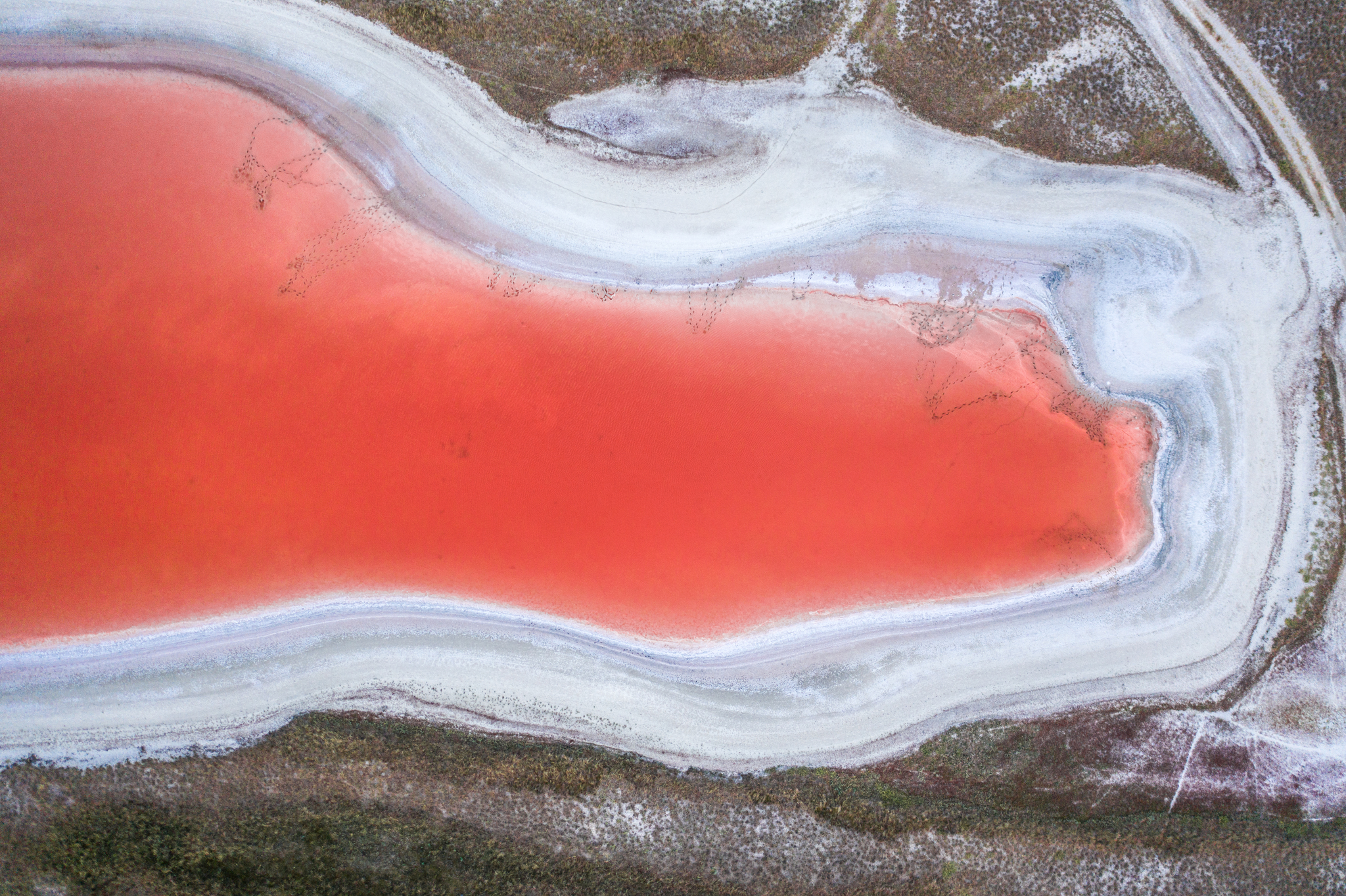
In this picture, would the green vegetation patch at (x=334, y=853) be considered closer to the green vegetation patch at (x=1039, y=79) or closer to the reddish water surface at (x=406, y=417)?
the reddish water surface at (x=406, y=417)

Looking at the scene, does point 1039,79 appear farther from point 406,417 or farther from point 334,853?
point 334,853

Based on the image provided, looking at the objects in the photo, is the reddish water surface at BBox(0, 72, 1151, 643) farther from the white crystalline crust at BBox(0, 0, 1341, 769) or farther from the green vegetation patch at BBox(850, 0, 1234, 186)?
the green vegetation patch at BBox(850, 0, 1234, 186)

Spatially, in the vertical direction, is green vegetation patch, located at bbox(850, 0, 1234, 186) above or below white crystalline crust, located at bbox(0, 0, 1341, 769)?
above

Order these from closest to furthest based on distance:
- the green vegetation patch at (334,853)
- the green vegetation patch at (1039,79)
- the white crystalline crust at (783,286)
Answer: the green vegetation patch at (334,853) < the green vegetation patch at (1039,79) < the white crystalline crust at (783,286)

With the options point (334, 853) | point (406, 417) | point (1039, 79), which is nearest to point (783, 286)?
point (1039, 79)

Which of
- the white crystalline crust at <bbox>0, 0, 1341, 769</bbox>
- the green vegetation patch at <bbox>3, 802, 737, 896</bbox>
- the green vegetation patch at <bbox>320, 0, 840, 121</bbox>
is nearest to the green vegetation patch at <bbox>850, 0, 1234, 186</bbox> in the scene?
the white crystalline crust at <bbox>0, 0, 1341, 769</bbox>

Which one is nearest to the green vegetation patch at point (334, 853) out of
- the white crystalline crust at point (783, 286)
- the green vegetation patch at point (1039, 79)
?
the white crystalline crust at point (783, 286)

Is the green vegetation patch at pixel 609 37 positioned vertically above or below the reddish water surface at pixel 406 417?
above
